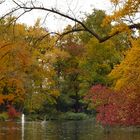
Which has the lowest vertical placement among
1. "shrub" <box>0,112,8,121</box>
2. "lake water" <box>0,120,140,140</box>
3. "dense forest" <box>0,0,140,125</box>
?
"lake water" <box>0,120,140,140</box>

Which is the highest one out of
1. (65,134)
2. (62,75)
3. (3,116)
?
(62,75)

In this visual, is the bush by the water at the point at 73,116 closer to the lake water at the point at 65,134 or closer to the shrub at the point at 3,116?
the shrub at the point at 3,116

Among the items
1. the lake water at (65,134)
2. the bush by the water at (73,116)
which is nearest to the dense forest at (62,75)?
the bush by the water at (73,116)

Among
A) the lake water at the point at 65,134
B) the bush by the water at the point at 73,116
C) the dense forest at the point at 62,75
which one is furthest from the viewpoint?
the bush by the water at the point at 73,116

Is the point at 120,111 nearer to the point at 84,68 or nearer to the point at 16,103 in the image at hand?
the point at 84,68

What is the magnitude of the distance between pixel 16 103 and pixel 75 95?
27.8ft

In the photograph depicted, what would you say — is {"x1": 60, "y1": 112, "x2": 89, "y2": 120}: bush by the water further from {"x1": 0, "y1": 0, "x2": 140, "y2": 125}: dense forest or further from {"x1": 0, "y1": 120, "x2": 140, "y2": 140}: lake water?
{"x1": 0, "y1": 120, "x2": 140, "y2": 140}: lake water

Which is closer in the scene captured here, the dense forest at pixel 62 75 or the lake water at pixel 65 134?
the lake water at pixel 65 134

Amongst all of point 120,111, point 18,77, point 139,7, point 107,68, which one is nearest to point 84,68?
point 107,68

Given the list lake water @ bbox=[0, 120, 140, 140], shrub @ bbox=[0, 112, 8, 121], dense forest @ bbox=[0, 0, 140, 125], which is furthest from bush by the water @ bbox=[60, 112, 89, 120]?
→ lake water @ bbox=[0, 120, 140, 140]

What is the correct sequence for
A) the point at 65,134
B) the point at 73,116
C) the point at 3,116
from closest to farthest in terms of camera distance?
the point at 65,134
the point at 3,116
the point at 73,116

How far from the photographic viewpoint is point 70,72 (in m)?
66.5

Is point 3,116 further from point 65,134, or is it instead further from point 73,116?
point 65,134

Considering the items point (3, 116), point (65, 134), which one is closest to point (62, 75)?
point (3, 116)
